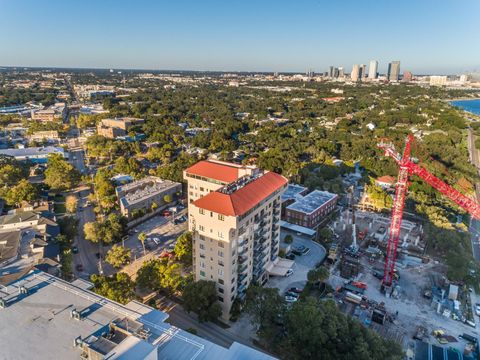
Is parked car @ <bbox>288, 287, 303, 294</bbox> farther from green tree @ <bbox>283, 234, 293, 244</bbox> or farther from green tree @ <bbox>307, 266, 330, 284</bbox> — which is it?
green tree @ <bbox>283, 234, 293, 244</bbox>

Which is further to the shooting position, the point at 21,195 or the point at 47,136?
the point at 47,136

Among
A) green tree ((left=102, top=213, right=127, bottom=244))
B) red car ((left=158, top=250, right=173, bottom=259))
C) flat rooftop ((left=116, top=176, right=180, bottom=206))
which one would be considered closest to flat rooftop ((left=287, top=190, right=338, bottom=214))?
red car ((left=158, top=250, right=173, bottom=259))

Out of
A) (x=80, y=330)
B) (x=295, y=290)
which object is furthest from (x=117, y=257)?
(x=295, y=290)

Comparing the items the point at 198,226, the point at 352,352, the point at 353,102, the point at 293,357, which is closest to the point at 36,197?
the point at 198,226

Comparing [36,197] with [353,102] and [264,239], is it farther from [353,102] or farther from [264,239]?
[353,102]

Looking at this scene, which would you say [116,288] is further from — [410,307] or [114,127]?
[114,127]

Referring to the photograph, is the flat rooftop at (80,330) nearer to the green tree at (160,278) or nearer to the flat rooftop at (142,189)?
the green tree at (160,278)
